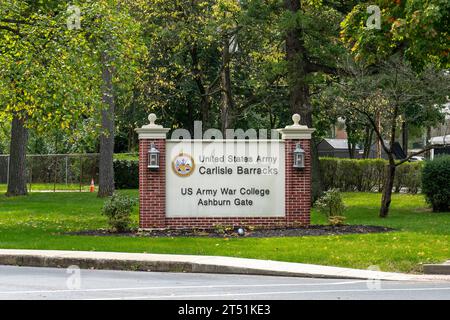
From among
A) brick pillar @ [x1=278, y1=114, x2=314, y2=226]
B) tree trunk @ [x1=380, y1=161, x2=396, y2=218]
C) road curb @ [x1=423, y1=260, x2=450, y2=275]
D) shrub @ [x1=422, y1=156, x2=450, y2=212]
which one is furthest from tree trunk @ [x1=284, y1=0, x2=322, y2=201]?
road curb @ [x1=423, y1=260, x2=450, y2=275]

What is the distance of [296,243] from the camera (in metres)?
19.1

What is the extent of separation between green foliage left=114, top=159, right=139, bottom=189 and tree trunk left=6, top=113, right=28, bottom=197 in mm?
9466

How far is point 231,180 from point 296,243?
4057 millimetres

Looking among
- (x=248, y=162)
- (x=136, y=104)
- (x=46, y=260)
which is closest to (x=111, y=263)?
(x=46, y=260)

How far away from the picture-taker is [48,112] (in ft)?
76.6

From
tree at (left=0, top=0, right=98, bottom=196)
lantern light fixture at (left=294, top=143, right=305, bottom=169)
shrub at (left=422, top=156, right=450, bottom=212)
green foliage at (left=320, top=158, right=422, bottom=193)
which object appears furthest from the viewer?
green foliage at (left=320, top=158, right=422, bottom=193)

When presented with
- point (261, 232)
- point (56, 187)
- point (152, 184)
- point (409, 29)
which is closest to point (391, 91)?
point (261, 232)

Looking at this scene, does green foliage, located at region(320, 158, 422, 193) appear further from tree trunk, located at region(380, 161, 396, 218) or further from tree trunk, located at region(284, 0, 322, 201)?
tree trunk, located at region(380, 161, 396, 218)

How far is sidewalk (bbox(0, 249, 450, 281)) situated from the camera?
50.4 ft

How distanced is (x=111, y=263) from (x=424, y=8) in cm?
825

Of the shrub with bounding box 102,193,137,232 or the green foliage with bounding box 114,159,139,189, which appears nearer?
the shrub with bounding box 102,193,137,232

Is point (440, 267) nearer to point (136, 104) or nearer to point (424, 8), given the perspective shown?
point (424, 8)

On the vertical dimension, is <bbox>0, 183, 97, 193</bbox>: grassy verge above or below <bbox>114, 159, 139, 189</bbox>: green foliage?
below

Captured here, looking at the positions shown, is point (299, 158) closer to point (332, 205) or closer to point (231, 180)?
point (332, 205)
